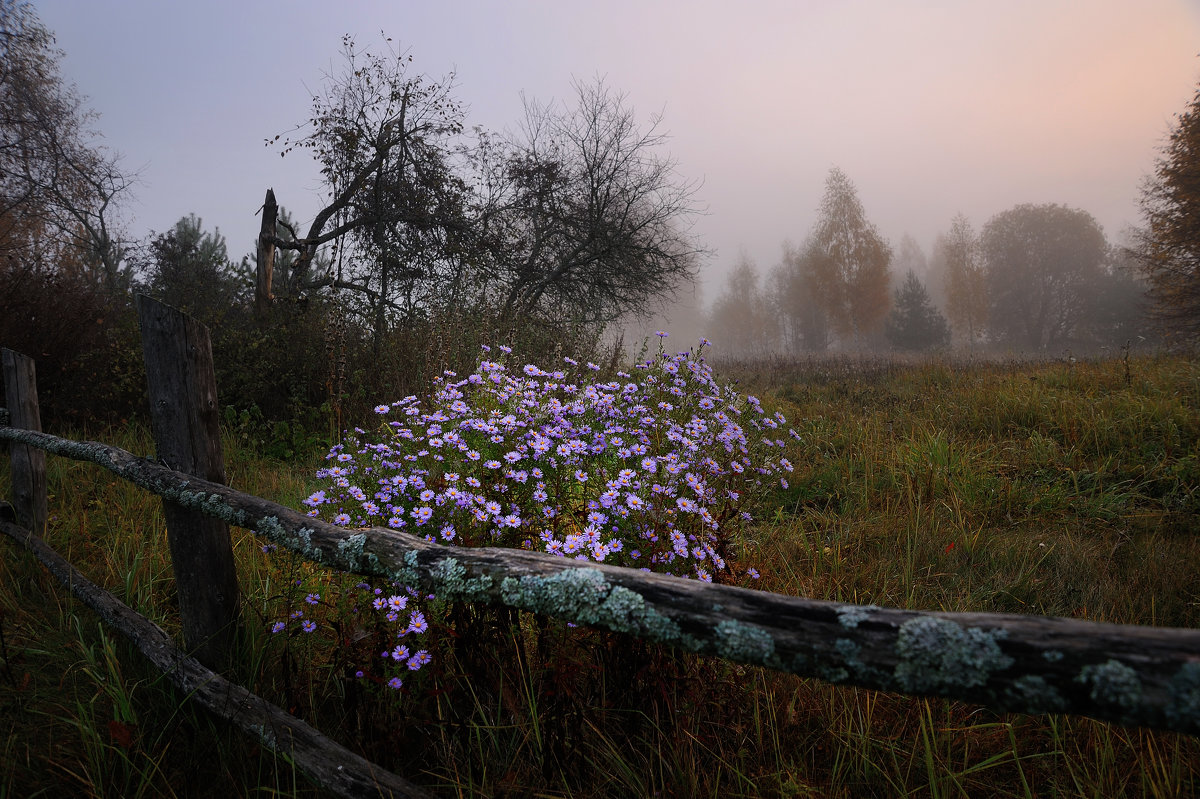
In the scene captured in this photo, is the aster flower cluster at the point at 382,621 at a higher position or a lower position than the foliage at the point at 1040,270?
lower

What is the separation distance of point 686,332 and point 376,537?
7445cm

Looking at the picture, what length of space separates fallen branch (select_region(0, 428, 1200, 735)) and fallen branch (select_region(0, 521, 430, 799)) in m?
0.56

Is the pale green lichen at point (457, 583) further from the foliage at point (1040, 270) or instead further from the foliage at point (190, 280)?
the foliage at point (1040, 270)

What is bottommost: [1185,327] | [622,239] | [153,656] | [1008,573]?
[1008,573]

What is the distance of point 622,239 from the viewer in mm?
13188

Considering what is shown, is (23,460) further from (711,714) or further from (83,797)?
(711,714)

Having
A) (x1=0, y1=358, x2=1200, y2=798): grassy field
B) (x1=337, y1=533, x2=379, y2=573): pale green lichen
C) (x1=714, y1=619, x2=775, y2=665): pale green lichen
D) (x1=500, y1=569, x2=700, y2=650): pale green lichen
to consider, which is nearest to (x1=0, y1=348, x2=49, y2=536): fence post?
(x1=0, y1=358, x2=1200, y2=798): grassy field

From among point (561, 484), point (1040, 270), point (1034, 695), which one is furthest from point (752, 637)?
point (1040, 270)

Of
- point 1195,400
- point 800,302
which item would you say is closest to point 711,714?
point 1195,400

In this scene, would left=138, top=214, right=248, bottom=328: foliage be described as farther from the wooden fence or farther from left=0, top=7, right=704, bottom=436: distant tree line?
the wooden fence

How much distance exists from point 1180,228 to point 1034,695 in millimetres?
17807

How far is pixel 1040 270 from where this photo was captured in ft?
122

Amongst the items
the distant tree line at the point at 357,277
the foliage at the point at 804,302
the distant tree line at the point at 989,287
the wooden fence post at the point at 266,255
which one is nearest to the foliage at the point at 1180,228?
the distant tree line at the point at 357,277

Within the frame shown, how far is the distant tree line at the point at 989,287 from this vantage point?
32.2m
